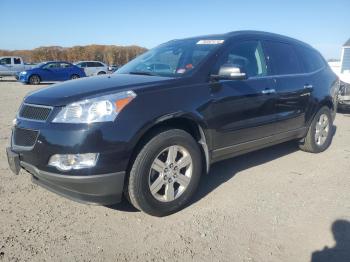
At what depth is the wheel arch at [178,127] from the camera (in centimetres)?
305

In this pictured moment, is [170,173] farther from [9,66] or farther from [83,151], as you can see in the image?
[9,66]

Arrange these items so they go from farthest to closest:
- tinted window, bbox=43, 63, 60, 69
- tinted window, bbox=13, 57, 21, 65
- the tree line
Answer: the tree line, tinted window, bbox=13, 57, 21, 65, tinted window, bbox=43, 63, 60, 69

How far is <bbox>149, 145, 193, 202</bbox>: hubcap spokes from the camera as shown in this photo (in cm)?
321

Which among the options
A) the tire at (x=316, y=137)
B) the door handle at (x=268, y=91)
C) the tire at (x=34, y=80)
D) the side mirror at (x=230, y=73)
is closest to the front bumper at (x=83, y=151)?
the side mirror at (x=230, y=73)

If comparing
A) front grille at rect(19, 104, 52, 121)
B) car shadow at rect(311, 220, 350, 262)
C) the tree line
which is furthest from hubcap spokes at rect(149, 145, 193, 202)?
the tree line

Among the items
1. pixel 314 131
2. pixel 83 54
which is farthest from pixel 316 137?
pixel 83 54

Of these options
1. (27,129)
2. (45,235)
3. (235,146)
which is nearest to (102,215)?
(45,235)

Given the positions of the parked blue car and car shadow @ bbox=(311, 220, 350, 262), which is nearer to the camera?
car shadow @ bbox=(311, 220, 350, 262)

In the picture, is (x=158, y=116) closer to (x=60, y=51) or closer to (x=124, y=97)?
(x=124, y=97)

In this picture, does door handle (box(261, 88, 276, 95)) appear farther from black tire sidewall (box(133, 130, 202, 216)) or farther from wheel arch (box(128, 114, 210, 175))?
black tire sidewall (box(133, 130, 202, 216))

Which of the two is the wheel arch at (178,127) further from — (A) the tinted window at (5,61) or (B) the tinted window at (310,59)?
(A) the tinted window at (5,61)

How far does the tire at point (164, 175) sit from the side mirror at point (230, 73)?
745mm

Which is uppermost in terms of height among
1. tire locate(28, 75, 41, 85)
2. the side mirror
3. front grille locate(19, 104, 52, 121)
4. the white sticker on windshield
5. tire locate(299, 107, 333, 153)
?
the white sticker on windshield

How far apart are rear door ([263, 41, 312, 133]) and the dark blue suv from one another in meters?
0.02
